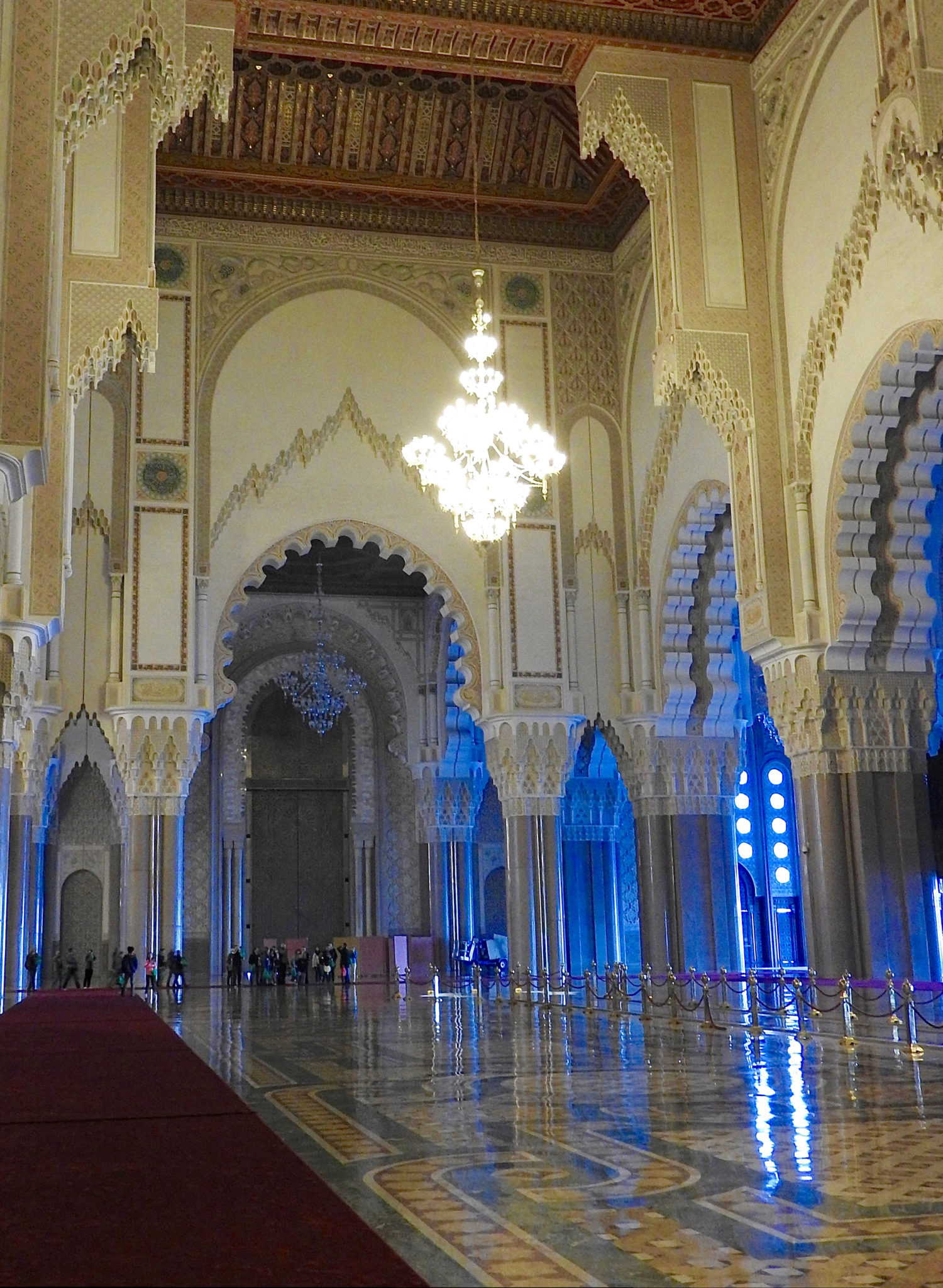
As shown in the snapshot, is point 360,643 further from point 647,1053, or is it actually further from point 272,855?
point 647,1053

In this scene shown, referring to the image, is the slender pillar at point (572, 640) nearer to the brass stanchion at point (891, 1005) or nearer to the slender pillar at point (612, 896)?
the slender pillar at point (612, 896)

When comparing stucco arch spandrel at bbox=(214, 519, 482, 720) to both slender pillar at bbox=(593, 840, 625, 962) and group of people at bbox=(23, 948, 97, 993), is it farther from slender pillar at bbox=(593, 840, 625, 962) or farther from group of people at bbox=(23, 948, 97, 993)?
slender pillar at bbox=(593, 840, 625, 962)

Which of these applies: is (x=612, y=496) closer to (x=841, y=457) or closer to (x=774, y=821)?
(x=841, y=457)

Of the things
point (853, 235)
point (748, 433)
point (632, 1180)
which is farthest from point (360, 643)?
point (632, 1180)

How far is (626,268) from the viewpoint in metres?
15.1

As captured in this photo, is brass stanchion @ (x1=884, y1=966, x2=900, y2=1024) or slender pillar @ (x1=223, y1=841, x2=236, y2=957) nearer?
brass stanchion @ (x1=884, y1=966, x2=900, y2=1024)

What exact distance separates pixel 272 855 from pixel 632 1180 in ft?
56.8

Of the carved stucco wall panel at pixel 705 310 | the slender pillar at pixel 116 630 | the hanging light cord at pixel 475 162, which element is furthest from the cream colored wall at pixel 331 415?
the carved stucco wall panel at pixel 705 310

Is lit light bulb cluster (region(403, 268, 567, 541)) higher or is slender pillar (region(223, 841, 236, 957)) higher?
lit light bulb cluster (region(403, 268, 567, 541))

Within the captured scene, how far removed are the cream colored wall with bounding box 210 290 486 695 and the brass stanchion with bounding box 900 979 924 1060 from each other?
7.18 metres

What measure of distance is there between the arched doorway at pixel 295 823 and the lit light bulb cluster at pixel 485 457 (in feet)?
35.5

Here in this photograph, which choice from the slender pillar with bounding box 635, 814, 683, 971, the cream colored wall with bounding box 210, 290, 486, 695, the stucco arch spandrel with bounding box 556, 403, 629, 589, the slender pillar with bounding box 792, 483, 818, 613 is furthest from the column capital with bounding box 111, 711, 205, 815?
the slender pillar with bounding box 792, 483, 818, 613

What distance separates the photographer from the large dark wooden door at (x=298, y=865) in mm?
20422

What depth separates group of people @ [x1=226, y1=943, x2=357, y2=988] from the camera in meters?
17.9
